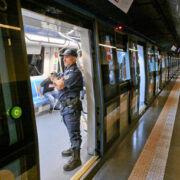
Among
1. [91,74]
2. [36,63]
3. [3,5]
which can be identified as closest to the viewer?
[3,5]

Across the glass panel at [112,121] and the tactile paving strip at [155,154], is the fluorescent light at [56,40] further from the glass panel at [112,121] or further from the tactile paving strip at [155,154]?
the tactile paving strip at [155,154]

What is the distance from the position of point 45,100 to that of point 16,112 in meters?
4.44

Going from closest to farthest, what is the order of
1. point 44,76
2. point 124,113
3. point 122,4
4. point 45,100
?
point 122,4
point 124,113
point 45,100
point 44,76

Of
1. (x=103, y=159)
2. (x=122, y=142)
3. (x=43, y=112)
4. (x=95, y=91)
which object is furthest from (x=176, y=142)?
(x=43, y=112)

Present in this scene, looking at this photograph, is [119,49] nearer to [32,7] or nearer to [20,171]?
[32,7]

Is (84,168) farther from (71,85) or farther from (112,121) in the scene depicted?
(71,85)

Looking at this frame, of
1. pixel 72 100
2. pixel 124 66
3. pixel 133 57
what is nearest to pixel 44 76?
pixel 124 66

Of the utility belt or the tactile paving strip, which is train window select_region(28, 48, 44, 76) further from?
the tactile paving strip

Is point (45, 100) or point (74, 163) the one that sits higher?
point (45, 100)

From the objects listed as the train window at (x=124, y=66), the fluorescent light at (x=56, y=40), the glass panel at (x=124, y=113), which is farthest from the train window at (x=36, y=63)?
the glass panel at (x=124, y=113)

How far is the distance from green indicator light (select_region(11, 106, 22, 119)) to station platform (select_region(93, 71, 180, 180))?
62.3 inches

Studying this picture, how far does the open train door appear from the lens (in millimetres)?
1091

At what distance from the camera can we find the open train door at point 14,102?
1.09 metres

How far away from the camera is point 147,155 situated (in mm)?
2730
